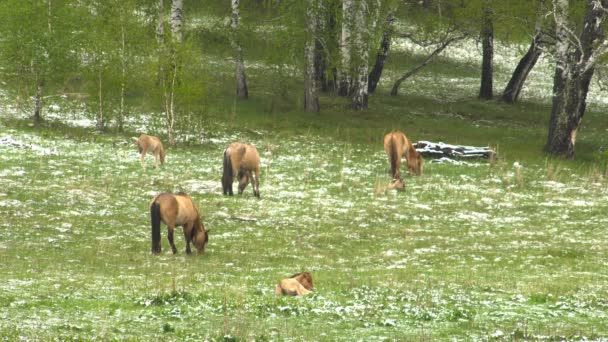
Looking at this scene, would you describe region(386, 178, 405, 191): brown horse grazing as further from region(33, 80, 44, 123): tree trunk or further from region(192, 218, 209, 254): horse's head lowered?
region(33, 80, 44, 123): tree trunk

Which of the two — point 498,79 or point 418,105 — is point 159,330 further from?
point 498,79

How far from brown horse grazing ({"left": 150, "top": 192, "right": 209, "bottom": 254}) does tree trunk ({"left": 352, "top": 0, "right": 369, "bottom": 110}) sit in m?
26.5

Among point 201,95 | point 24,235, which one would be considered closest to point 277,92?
point 201,95

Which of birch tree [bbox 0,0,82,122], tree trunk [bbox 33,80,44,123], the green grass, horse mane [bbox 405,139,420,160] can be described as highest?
birch tree [bbox 0,0,82,122]

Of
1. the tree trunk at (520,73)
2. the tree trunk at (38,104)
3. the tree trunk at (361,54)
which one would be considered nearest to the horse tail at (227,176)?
the tree trunk at (38,104)

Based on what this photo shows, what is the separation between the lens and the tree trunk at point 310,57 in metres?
45.1

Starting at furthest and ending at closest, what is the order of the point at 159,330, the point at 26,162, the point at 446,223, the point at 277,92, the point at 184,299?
the point at 277,92, the point at 26,162, the point at 446,223, the point at 184,299, the point at 159,330

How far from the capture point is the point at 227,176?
28.0 meters

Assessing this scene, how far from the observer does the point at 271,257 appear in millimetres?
21047

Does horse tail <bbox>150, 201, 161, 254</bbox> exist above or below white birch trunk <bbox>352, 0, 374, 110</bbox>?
below

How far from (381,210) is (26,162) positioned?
13.5 m

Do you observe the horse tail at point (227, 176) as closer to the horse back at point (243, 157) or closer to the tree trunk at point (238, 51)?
the horse back at point (243, 157)

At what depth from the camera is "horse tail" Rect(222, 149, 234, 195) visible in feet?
90.6

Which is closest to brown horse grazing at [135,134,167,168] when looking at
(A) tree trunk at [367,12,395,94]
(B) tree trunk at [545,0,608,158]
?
(B) tree trunk at [545,0,608,158]
